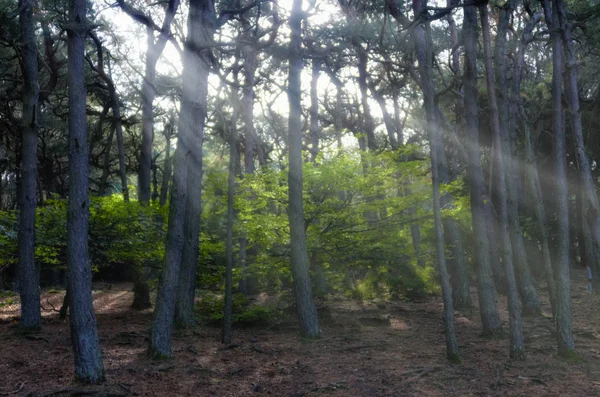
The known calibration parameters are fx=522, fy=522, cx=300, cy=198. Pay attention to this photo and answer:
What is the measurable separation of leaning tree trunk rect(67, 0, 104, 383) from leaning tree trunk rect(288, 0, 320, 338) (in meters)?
5.95

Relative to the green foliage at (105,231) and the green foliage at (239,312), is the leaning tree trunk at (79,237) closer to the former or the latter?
the green foliage at (105,231)

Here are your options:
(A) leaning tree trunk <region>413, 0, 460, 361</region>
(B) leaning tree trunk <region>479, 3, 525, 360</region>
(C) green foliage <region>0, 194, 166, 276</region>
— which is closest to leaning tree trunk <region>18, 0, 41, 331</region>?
(C) green foliage <region>0, 194, 166, 276</region>

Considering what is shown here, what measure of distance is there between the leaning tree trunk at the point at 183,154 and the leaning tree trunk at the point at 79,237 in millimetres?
2243

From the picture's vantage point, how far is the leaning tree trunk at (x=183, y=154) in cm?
1033

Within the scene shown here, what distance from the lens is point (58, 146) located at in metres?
25.0

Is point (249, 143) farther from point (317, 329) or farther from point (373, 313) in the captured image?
point (317, 329)

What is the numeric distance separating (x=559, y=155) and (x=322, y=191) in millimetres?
6434

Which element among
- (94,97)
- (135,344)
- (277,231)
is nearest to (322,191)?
(277,231)

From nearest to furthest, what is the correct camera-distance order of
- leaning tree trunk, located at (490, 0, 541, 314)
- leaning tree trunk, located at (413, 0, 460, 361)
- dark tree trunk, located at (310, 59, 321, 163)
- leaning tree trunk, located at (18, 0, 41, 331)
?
leaning tree trunk, located at (413, 0, 460, 361) → leaning tree trunk, located at (18, 0, 41, 331) → leaning tree trunk, located at (490, 0, 541, 314) → dark tree trunk, located at (310, 59, 321, 163)

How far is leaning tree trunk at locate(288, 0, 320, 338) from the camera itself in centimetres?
1316

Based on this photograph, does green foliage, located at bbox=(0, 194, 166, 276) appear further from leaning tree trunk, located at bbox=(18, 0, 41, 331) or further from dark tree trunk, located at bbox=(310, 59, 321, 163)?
dark tree trunk, located at bbox=(310, 59, 321, 163)

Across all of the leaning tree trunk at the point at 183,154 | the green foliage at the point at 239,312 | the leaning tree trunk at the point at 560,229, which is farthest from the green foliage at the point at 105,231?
the leaning tree trunk at the point at 560,229

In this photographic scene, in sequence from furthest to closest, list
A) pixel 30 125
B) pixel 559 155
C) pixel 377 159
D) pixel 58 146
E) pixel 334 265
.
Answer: pixel 58 146 → pixel 334 265 → pixel 377 159 → pixel 30 125 → pixel 559 155

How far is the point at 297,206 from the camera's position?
13.5 meters
